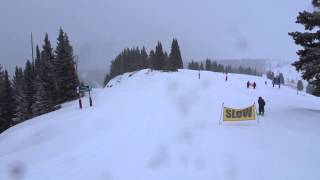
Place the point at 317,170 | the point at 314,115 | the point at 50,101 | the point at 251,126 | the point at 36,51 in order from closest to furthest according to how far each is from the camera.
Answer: the point at 317,170 → the point at 251,126 → the point at 314,115 → the point at 50,101 → the point at 36,51

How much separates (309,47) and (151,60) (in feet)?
309

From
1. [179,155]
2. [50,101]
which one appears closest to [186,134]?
[179,155]

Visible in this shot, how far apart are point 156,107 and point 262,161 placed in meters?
15.2

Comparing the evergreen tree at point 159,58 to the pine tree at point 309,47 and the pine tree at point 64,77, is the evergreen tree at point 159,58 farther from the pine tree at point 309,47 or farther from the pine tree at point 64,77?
the pine tree at point 309,47

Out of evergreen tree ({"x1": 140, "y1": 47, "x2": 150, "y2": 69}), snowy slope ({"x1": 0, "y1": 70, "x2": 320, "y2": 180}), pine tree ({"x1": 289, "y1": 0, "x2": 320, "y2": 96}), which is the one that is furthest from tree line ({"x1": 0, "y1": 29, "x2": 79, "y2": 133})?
evergreen tree ({"x1": 140, "y1": 47, "x2": 150, "y2": 69})

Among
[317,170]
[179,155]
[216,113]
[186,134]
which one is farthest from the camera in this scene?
[216,113]

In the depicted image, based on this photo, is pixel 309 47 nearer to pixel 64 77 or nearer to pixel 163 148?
pixel 163 148

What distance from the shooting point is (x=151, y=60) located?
4643 inches

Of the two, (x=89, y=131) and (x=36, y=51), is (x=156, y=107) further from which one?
(x=36, y=51)

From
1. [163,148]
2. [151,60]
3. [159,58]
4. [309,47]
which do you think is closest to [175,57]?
[159,58]

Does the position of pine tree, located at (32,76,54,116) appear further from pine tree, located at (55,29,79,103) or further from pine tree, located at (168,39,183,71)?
pine tree, located at (168,39,183,71)

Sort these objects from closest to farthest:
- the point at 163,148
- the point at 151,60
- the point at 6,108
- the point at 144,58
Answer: the point at 163,148 → the point at 6,108 → the point at 151,60 → the point at 144,58

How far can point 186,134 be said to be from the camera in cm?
1995

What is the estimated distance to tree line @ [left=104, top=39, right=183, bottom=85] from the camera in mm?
98375
